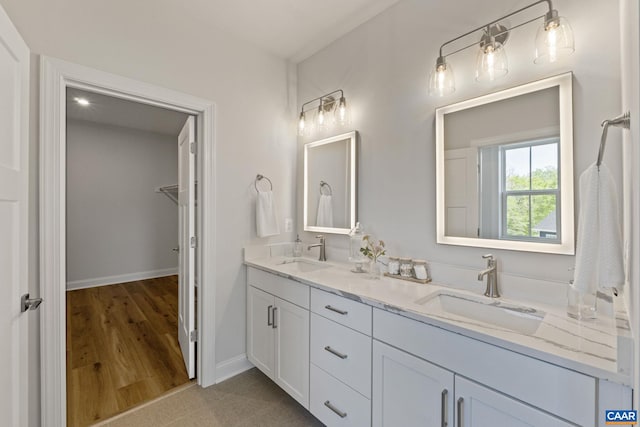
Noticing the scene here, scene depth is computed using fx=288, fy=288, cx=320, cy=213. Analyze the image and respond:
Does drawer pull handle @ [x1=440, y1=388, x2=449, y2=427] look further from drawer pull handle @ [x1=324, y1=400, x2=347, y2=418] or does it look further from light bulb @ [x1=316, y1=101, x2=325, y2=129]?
light bulb @ [x1=316, y1=101, x2=325, y2=129]

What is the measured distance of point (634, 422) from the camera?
28.6 inches

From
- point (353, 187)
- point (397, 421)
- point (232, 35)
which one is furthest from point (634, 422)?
point (232, 35)

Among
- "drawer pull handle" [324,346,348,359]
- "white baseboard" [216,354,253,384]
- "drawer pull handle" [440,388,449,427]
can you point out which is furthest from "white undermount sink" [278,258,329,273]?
"drawer pull handle" [440,388,449,427]

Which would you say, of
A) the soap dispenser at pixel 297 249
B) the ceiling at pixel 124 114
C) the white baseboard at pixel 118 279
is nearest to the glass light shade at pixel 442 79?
the soap dispenser at pixel 297 249

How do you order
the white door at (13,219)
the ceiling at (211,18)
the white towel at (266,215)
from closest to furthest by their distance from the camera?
the white door at (13,219) → the ceiling at (211,18) → the white towel at (266,215)

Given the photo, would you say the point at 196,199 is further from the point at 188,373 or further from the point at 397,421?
the point at 397,421

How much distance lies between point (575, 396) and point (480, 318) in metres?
0.53

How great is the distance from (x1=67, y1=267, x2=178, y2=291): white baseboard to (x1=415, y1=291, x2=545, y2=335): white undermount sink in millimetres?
4947

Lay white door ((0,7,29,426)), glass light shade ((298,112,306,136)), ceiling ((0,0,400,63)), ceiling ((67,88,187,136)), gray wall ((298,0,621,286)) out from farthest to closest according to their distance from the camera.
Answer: ceiling ((67,88,187,136))
glass light shade ((298,112,306,136))
ceiling ((0,0,400,63))
gray wall ((298,0,621,286))
white door ((0,7,29,426))

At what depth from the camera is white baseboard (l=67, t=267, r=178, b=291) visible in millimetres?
Answer: 4258

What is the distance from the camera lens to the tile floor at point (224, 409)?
5.57 feet

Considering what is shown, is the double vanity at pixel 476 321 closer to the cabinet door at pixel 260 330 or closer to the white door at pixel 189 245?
the cabinet door at pixel 260 330

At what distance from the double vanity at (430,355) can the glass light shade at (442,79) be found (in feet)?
3.46

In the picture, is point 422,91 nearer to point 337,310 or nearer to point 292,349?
point 337,310
